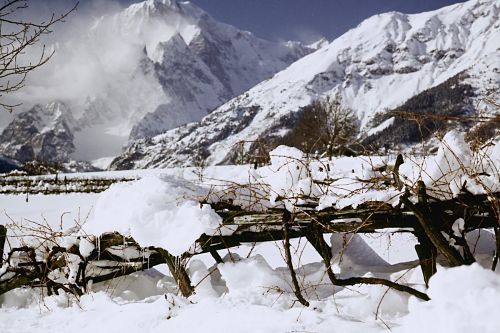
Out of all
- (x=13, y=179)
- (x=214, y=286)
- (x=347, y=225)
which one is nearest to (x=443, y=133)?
(x=347, y=225)

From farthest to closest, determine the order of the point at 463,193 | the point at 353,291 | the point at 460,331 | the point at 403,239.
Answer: the point at 403,239, the point at 353,291, the point at 463,193, the point at 460,331

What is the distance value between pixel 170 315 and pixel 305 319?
3.48ft

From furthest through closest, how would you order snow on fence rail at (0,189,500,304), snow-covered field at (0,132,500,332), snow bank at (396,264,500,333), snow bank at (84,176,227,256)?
1. snow bank at (84,176,227,256)
2. snow on fence rail at (0,189,500,304)
3. snow-covered field at (0,132,500,332)
4. snow bank at (396,264,500,333)

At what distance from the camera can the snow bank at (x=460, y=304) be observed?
1.95 meters

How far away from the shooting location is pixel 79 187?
28.8 meters

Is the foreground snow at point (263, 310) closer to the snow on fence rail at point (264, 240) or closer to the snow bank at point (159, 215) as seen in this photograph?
the snow on fence rail at point (264, 240)

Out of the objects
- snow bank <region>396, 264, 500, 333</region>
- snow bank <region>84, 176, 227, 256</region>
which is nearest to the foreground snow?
snow bank <region>396, 264, 500, 333</region>

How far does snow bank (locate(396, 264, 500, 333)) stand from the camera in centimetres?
195

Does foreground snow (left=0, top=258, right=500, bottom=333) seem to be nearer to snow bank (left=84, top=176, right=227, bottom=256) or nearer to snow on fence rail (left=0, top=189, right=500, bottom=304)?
snow on fence rail (left=0, top=189, right=500, bottom=304)

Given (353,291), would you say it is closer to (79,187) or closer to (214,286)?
(214,286)

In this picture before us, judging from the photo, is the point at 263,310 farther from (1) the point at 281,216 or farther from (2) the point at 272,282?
(1) the point at 281,216

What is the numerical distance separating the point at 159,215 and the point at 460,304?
2052 millimetres

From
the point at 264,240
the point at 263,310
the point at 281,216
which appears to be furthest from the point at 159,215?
the point at 263,310

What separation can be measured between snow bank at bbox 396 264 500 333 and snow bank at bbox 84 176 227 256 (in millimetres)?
1455
